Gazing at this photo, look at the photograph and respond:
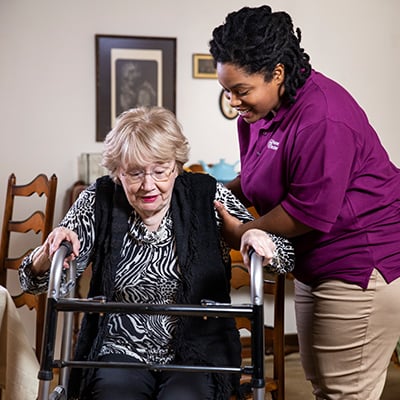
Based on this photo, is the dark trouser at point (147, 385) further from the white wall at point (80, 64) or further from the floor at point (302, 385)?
the white wall at point (80, 64)

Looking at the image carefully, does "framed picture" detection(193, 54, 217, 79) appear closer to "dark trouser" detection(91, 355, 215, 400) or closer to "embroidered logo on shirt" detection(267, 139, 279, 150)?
"embroidered logo on shirt" detection(267, 139, 279, 150)

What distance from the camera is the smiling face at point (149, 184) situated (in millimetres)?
1731

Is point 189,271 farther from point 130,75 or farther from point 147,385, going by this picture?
point 130,75

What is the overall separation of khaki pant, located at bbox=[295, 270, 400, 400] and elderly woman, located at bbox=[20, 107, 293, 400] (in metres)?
0.16

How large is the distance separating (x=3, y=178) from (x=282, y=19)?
2.36 m

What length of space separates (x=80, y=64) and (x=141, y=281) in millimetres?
2198

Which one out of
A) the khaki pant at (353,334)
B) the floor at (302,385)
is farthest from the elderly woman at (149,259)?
the floor at (302,385)

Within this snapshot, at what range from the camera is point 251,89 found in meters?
1.68

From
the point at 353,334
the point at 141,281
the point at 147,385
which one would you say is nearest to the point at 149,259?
the point at 141,281

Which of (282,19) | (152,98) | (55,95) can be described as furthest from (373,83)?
(282,19)

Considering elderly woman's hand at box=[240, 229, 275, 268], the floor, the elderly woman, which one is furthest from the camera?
the floor

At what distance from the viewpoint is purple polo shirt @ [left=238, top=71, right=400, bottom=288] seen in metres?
1.63

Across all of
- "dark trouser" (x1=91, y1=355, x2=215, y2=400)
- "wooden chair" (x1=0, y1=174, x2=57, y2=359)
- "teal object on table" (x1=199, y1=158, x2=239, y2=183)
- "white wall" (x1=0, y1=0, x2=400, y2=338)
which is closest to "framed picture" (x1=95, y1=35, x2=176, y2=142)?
"white wall" (x1=0, y1=0, x2=400, y2=338)

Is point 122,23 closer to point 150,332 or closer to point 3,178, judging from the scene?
point 3,178
